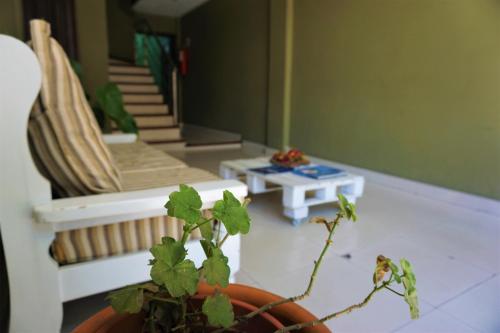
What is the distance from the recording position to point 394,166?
3.42 m

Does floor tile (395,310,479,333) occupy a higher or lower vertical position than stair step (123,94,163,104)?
lower

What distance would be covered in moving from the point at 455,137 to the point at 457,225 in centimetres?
86

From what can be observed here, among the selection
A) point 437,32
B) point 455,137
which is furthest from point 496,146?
point 437,32

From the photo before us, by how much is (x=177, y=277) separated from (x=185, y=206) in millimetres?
89

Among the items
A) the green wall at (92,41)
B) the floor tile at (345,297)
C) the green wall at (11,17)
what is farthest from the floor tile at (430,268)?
the green wall at (11,17)

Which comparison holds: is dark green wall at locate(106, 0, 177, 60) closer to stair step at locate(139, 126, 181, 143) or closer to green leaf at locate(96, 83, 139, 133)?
stair step at locate(139, 126, 181, 143)

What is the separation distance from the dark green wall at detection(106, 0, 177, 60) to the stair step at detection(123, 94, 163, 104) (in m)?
2.05

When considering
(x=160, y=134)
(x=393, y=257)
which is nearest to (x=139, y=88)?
(x=160, y=134)

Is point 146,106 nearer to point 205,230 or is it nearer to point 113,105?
point 113,105

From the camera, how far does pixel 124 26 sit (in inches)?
303

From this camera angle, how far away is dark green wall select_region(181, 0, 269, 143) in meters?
5.35

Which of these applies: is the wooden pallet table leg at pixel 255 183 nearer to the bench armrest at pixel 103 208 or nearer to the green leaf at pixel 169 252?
the bench armrest at pixel 103 208

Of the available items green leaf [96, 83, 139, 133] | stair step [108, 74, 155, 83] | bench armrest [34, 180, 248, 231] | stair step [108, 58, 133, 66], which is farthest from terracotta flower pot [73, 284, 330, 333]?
stair step [108, 58, 133, 66]

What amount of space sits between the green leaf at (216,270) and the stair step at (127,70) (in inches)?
273
